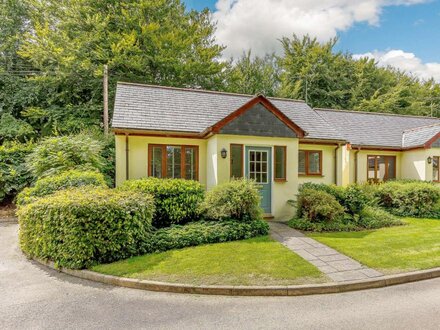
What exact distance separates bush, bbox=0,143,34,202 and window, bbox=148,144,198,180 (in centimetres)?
572

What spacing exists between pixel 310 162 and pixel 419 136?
743 centimetres

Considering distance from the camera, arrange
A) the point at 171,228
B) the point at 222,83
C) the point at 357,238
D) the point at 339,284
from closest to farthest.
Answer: the point at 339,284
the point at 171,228
the point at 357,238
the point at 222,83

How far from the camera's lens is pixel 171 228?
780 centimetres

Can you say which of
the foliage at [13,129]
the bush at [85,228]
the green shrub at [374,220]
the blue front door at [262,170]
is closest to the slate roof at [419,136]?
the green shrub at [374,220]

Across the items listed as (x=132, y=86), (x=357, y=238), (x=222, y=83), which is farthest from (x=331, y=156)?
(x=222, y=83)

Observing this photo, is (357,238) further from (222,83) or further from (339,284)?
(222,83)

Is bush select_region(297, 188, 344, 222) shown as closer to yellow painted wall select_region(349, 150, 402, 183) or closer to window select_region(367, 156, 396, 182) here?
yellow painted wall select_region(349, 150, 402, 183)

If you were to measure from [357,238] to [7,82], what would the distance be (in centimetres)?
2382

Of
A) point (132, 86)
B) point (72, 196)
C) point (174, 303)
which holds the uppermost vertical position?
point (132, 86)

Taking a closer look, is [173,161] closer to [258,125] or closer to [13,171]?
[258,125]

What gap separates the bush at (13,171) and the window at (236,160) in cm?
902

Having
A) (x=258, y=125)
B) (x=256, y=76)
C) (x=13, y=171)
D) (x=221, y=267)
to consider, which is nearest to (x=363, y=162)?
(x=258, y=125)

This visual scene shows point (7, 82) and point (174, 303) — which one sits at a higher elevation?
point (7, 82)

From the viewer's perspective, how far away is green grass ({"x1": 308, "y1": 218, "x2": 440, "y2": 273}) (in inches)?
240
